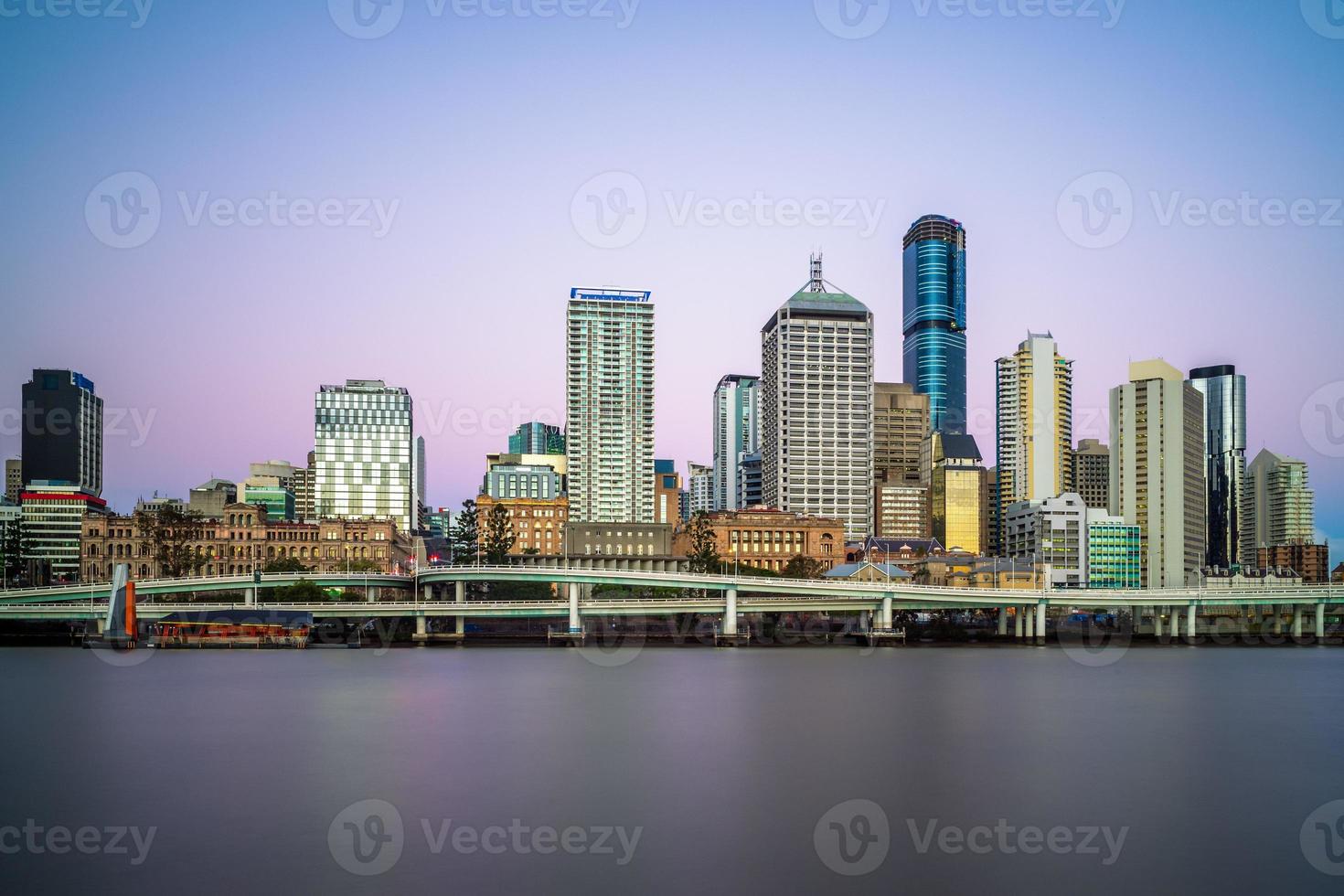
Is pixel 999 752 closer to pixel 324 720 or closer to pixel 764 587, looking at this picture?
pixel 324 720

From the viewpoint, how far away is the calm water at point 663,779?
37.2 meters

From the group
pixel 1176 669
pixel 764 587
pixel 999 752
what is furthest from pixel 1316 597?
pixel 999 752

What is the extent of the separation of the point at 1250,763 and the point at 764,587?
76.6 m

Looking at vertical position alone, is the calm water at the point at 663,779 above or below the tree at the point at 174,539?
below

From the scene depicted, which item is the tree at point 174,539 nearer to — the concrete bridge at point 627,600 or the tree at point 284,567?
the tree at point 284,567

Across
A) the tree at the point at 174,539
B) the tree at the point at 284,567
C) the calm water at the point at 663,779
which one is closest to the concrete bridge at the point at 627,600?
the tree at the point at 284,567

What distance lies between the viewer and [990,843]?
40406 millimetres

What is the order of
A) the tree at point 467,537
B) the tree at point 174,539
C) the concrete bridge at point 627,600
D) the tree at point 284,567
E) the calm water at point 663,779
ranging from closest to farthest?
the calm water at point 663,779, the concrete bridge at point 627,600, the tree at point 284,567, the tree at point 174,539, the tree at point 467,537

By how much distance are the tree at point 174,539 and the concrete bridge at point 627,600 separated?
715 inches

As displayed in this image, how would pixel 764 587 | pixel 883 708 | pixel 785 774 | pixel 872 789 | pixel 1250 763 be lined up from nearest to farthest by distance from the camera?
pixel 872 789 < pixel 785 774 < pixel 1250 763 < pixel 883 708 < pixel 764 587

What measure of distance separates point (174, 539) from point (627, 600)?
8091 cm

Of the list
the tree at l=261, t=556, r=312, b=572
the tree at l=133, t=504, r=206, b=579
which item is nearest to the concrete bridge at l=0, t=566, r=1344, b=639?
the tree at l=261, t=556, r=312, b=572

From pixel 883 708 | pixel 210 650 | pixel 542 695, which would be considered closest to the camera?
pixel 883 708

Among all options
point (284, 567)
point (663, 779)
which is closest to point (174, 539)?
point (284, 567)
